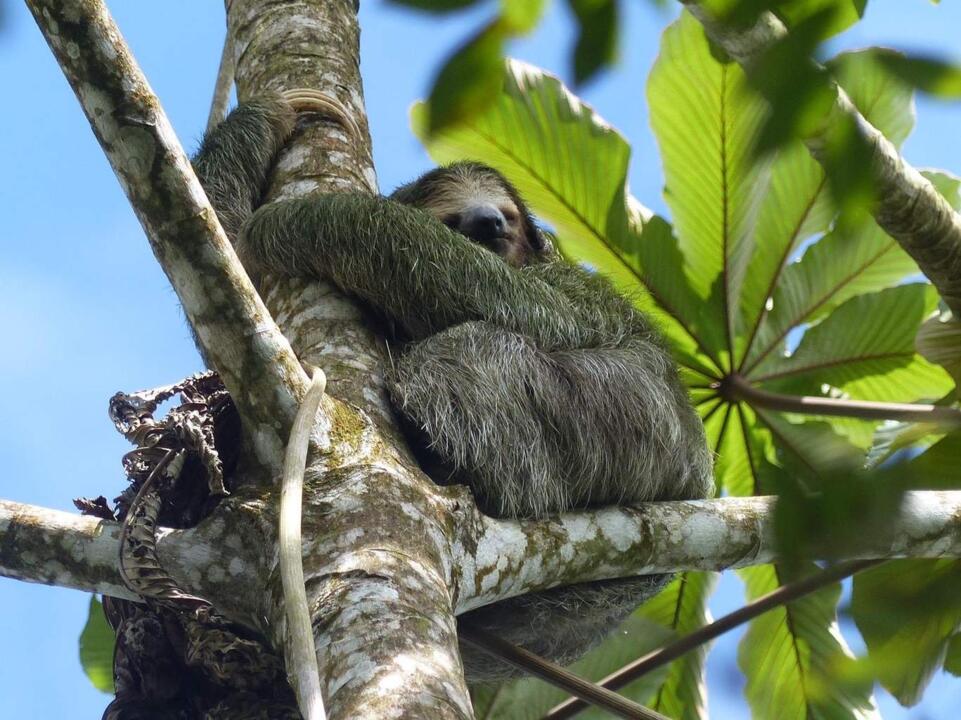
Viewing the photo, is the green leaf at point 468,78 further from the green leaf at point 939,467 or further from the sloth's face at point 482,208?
the sloth's face at point 482,208

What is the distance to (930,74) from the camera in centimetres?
146

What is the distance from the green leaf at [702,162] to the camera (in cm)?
618

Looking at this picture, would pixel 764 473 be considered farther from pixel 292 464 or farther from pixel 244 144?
pixel 244 144

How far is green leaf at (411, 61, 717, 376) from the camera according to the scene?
6.46 metres

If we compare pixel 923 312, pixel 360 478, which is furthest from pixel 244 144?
pixel 923 312

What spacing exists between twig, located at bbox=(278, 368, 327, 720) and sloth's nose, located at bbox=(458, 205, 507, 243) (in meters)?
2.95

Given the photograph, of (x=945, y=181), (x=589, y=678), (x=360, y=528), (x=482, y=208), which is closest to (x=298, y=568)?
(x=360, y=528)

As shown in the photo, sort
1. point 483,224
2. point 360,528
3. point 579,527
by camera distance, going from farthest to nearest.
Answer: point 483,224 < point 579,527 < point 360,528

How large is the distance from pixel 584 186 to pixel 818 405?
5.79 feet

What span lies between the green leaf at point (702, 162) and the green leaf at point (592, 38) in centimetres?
450

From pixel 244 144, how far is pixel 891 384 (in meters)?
4.07

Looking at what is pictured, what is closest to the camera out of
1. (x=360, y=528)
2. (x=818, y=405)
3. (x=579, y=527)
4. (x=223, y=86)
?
(x=360, y=528)

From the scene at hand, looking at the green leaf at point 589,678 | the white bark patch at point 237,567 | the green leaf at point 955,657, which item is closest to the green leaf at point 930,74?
the green leaf at point 955,657

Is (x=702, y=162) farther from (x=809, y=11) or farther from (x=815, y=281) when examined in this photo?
(x=809, y=11)
